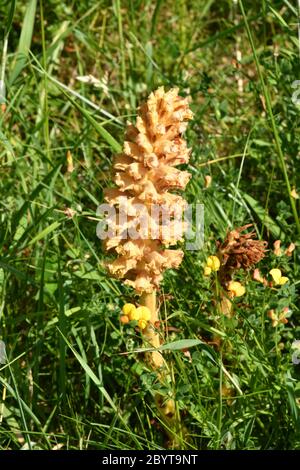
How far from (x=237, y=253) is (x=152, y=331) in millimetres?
326

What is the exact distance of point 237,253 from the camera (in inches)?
83.1

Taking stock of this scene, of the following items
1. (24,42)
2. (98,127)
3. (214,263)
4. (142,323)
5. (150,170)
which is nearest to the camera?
(150,170)

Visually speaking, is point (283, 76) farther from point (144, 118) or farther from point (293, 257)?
point (144, 118)

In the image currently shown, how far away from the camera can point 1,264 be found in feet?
7.19

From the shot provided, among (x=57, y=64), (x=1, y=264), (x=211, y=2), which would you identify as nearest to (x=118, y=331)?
(x=1, y=264)

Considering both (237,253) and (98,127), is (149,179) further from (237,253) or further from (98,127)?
(98,127)

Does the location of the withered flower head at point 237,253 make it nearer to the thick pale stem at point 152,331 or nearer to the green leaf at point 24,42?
the thick pale stem at point 152,331

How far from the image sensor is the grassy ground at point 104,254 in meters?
2.11

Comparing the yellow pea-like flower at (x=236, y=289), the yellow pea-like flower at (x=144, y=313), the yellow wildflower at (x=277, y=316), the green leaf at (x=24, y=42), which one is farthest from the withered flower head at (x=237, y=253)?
the green leaf at (x=24, y=42)

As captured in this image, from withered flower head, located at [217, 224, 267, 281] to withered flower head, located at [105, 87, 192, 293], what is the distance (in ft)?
1.05

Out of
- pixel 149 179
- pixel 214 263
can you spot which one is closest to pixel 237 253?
pixel 214 263

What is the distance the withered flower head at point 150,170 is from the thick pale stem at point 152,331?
18 cm

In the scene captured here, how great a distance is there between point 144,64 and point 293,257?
3.99ft

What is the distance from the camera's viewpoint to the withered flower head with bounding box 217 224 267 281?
210 centimetres
